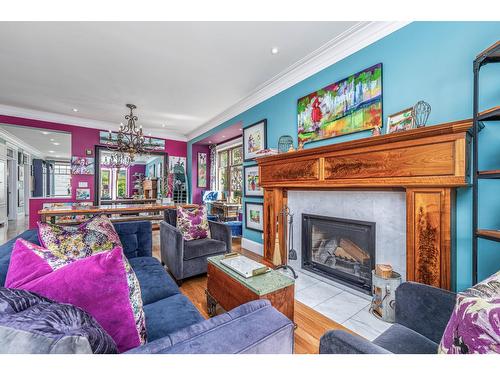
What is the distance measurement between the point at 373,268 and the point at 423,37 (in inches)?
81.8

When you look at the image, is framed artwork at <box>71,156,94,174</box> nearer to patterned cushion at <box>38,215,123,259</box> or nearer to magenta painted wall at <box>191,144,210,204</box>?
magenta painted wall at <box>191,144,210,204</box>

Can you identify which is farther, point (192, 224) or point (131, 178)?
point (131, 178)

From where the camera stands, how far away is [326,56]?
245 cm

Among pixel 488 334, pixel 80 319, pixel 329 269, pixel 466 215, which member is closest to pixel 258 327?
pixel 80 319

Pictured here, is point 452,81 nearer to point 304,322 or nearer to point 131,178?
point 304,322

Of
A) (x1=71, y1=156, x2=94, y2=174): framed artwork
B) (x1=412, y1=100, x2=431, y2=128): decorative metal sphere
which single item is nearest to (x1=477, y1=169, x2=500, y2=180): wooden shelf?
(x1=412, y1=100, x2=431, y2=128): decorative metal sphere

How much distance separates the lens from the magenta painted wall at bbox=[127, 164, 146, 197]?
11.1 metres

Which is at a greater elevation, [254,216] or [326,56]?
[326,56]

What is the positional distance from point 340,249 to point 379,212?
64 centimetres

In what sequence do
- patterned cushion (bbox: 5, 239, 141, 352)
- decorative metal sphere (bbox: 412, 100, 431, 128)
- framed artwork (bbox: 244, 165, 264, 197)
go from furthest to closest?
framed artwork (bbox: 244, 165, 264, 197)
decorative metal sphere (bbox: 412, 100, 431, 128)
patterned cushion (bbox: 5, 239, 141, 352)

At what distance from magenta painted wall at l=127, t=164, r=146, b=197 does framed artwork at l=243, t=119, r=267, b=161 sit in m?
9.30

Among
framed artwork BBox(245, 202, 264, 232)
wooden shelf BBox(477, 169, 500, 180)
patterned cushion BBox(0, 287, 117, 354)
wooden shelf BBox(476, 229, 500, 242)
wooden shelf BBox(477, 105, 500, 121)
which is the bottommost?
framed artwork BBox(245, 202, 264, 232)

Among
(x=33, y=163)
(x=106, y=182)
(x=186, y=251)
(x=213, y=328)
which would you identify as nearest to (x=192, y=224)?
(x=186, y=251)
